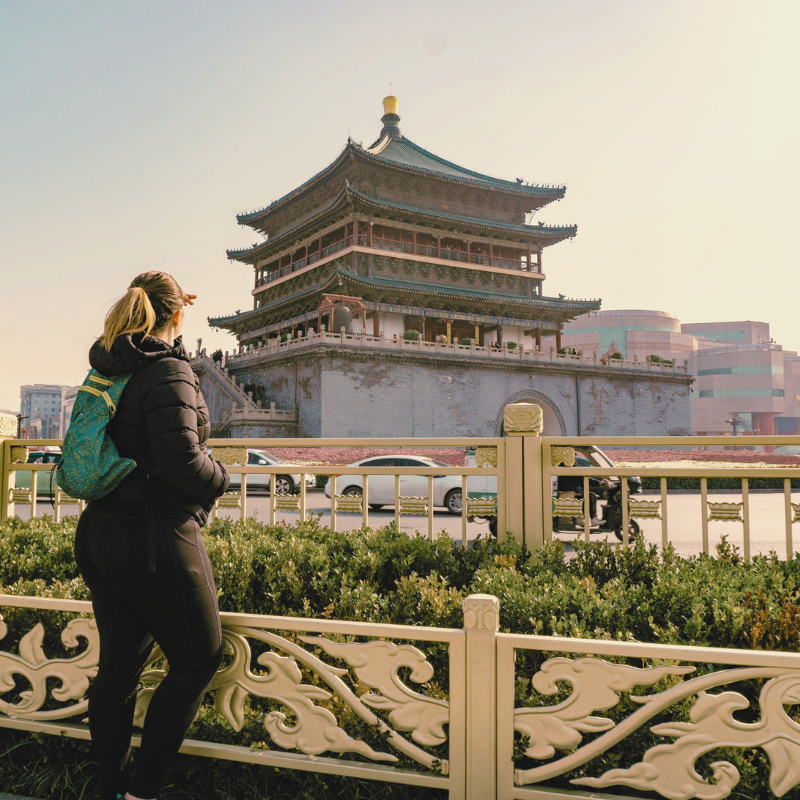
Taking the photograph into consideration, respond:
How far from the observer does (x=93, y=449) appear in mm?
2002

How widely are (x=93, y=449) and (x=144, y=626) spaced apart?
2.00 ft

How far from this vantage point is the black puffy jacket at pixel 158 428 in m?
1.96

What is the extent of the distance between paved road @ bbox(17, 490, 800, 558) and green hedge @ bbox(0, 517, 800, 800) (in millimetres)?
4567

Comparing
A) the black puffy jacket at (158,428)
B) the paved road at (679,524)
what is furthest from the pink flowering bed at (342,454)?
the black puffy jacket at (158,428)

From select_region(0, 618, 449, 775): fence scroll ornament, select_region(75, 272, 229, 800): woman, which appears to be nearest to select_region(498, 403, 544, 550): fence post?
select_region(0, 618, 449, 775): fence scroll ornament

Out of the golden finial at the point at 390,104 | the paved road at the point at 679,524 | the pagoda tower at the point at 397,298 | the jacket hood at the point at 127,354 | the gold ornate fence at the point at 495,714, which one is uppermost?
the golden finial at the point at 390,104

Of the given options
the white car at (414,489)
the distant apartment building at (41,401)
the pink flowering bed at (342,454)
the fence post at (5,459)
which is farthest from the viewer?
the distant apartment building at (41,401)

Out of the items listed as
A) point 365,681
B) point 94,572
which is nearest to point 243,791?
point 365,681

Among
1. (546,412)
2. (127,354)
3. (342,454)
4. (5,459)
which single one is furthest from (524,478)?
(546,412)

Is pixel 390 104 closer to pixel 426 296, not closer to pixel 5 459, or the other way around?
pixel 426 296

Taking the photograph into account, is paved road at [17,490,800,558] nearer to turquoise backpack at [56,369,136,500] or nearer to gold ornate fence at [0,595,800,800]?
gold ornate fence at [0,595,800,800]

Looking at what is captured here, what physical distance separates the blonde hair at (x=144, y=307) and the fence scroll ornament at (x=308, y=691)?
111cm

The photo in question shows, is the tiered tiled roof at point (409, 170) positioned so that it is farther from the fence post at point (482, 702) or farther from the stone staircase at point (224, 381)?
the fence post at point (482, 702)

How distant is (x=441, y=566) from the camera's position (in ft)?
11.5
